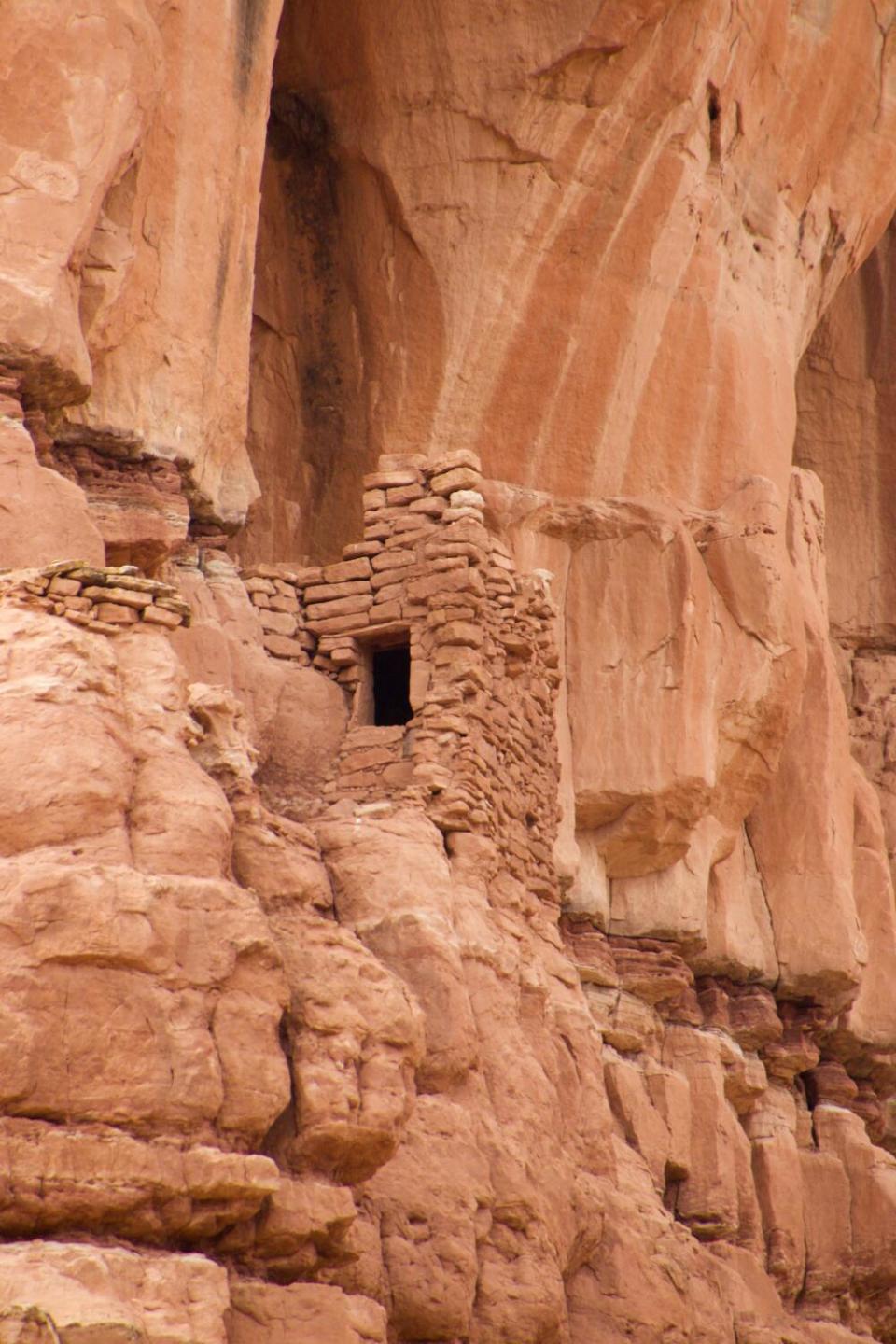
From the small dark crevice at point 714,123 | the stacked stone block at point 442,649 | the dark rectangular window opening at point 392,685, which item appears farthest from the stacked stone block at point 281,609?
the small dark crevice at point 714,123

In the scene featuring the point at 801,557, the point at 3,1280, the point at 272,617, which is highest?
the point at 801,557

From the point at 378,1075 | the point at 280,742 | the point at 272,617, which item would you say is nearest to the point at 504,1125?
the point at 378,1075

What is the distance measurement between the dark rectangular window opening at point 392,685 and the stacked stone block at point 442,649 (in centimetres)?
26

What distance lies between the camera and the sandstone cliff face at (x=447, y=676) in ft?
34.8

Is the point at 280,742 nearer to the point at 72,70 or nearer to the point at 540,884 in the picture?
the point at 540,884

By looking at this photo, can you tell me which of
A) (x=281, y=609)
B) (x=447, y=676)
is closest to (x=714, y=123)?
(x=281, y=609)

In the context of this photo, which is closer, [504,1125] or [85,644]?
[85,644]

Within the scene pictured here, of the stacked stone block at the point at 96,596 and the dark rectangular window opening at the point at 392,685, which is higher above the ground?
the dark rectangular window opening at the point at 392,685

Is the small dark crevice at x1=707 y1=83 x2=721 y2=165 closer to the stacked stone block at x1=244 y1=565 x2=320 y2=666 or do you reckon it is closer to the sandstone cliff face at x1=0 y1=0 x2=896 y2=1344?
the sandstone cliff face at x1=0 y1=0 x2=896 y2=1344

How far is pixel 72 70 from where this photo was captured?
15.2m

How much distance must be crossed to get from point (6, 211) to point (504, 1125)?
19.2 feet

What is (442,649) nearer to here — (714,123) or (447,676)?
(447,676)

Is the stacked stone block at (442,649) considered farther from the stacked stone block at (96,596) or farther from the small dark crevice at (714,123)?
the small dark crevice at (714,123)

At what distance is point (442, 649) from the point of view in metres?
15.2
